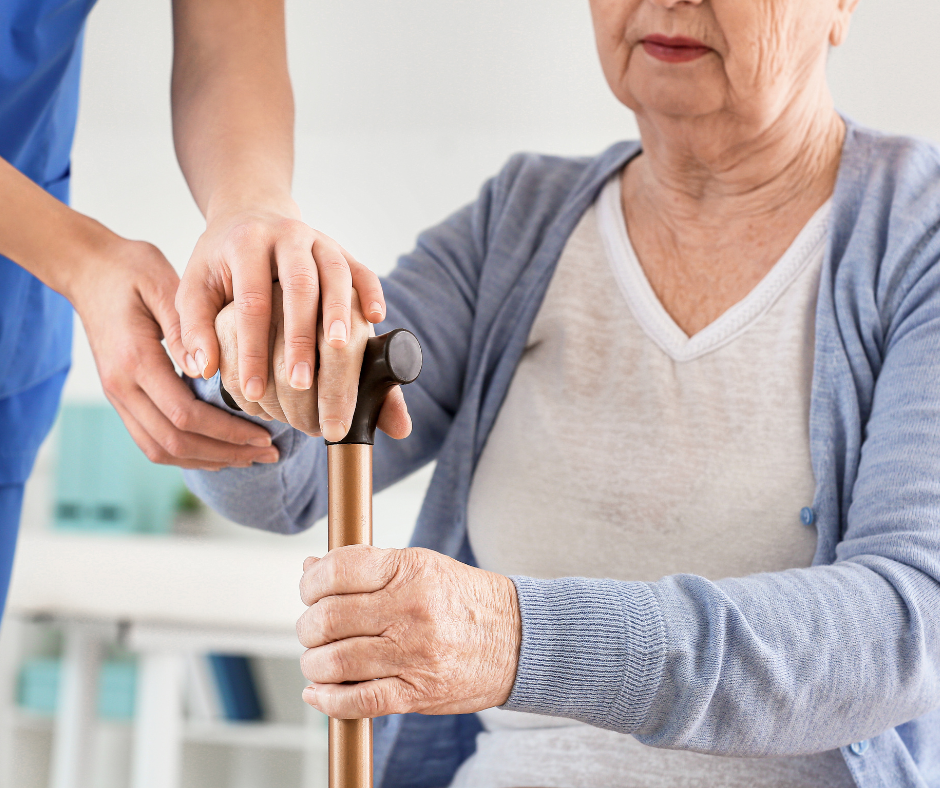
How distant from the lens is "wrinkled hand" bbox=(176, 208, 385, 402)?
0.55 meters

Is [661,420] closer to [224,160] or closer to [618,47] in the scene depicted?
[618,47]

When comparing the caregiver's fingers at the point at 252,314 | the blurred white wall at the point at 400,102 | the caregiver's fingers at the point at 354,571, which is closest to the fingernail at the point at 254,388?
the caregiver's fingers at the point at 252,314

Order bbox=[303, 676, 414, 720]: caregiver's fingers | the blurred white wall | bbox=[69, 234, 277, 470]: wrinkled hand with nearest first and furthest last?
bbox=[303, 676, 414, 720]: caregiver's fingers → bbox=[69, 234, 277, 470]: wrinkled hand → the blurred white wall

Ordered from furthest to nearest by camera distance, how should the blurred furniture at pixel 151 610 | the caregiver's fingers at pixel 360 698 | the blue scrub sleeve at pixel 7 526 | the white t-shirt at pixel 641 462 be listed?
the blurred furniture at pixel 151 610 → the blue scrub sleeve at pixel 7 526 → the white t-shirt at pixel 641 462 → the caregiver's fingers at pixel 360 698

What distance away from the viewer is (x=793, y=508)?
81cm

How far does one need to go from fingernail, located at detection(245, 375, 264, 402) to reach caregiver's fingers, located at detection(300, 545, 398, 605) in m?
0.11

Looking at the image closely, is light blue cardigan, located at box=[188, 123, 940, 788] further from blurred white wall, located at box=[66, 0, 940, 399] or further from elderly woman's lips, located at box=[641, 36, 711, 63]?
blurred white wall, located at box=[66, 0, 940, 399]

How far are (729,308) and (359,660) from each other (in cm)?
55

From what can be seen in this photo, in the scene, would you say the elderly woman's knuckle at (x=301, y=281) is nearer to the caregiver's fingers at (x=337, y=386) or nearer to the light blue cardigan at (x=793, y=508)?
the caregiver's fingers at (x=337, y=386)

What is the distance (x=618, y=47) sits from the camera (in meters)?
0.87

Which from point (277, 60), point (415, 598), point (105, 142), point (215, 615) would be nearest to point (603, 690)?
point (415, 598)

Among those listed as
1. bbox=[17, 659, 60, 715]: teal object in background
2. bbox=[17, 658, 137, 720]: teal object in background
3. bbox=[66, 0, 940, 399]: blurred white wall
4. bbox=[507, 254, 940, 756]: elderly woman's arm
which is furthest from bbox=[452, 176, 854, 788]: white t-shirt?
bbox=[17, 659, 60, 715]: teal object in background

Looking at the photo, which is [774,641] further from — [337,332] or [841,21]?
[841,21]

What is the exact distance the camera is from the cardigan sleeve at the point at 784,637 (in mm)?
587
